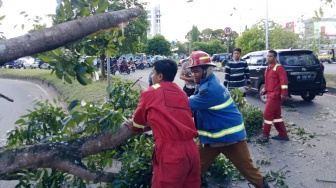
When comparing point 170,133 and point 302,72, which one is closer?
point 170,133

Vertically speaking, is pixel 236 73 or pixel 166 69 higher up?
pixel 166 69

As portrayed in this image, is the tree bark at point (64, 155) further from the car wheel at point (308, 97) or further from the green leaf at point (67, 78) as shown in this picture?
the car wheel at point (308, 97)

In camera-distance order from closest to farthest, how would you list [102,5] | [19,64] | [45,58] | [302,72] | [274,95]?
[45,58] < [102,5] < [274,95] < [302,72] < [19,64]

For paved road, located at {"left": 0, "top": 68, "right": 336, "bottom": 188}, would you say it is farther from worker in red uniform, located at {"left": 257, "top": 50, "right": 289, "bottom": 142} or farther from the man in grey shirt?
the man in grey shirt

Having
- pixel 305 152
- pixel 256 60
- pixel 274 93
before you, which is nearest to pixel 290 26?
pixel 256 60

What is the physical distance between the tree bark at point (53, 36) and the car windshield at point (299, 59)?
30.1 feet

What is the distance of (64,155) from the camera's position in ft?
11.2

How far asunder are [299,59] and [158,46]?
40.3m

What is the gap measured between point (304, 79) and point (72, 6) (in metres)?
9.60

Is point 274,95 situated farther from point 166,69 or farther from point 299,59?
point 299,59

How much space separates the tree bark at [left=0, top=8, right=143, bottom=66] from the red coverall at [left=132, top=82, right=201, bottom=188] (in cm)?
69

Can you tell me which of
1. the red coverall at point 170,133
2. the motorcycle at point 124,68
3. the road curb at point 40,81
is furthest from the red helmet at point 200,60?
the motorcycle at point 124,68

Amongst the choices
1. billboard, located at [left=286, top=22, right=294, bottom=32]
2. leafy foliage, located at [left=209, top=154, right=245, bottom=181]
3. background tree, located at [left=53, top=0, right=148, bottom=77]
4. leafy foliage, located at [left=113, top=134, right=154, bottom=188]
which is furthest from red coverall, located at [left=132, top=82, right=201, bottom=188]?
billboard, located at [left=286, top=22, right=294, bottom=32]

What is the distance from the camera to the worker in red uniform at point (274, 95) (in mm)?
7125
